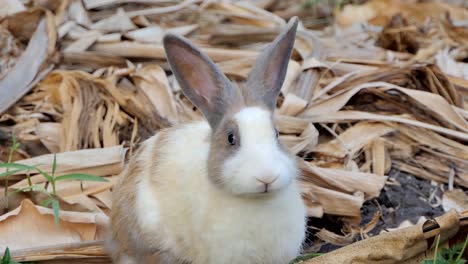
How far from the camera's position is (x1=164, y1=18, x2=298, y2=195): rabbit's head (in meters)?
3.22

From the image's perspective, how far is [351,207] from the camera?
4324mm

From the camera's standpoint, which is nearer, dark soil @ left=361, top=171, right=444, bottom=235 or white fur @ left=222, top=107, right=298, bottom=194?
white fur @ left=222, top=107, right=298, bottom=194

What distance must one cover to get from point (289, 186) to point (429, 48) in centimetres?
290

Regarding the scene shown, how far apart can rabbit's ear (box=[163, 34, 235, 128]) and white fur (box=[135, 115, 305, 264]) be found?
0.45ft

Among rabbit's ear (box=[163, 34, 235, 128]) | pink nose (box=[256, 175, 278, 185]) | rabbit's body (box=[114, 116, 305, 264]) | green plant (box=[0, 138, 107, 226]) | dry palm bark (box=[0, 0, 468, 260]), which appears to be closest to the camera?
pink nose (box=[256, 175, 278, 185])

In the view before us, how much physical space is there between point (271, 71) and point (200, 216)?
708 mm

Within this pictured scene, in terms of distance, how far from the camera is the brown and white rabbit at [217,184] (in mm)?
3314

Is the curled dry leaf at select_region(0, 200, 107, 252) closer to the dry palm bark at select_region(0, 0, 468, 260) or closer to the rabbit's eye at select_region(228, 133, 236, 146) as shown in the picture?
A: the dry palm bark at select_region(0, 0, 468, 260)

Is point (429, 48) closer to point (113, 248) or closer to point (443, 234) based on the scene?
point (443, 234)

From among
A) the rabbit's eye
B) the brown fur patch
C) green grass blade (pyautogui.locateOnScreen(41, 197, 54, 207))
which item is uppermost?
the rabbit's eye

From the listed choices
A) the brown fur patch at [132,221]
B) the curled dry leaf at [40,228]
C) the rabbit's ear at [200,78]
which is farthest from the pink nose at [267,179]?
the curled dry leaf at [40,228]

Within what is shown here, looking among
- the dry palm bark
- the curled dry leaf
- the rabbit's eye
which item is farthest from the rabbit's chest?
the curled dry leaf

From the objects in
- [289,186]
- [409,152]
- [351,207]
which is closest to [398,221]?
[351,207]

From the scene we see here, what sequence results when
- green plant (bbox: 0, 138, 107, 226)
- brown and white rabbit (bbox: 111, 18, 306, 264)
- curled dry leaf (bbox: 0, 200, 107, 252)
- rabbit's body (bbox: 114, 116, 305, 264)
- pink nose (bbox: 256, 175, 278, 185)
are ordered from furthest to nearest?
1. curled dry leaf (bbox: 0, 200, 107, 252)
2. green plant (bbox: 0, 138, 107, 226)
3. rabbit's body (bbox: 114, 116, 305, 264)
4. brown and white rabbit (bbox: 111, 18, 306, 264)
5. pink nose (bbox: 256, 175, 278, 185)
